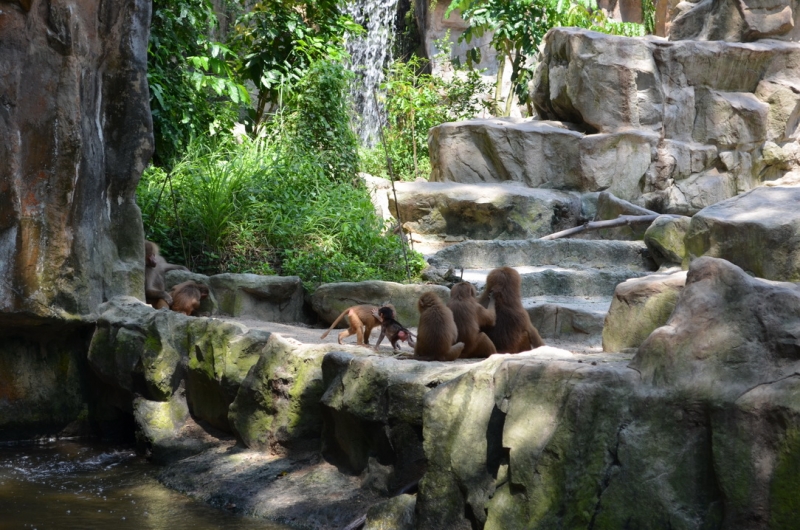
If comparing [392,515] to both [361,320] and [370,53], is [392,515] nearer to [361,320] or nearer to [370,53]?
[361,320]

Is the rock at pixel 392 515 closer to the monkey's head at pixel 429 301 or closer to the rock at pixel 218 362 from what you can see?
the monkey's head at pixel 429 301

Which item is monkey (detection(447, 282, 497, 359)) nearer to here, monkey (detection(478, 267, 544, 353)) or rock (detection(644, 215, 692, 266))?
monkey (detection(478, 267, 544, 353))

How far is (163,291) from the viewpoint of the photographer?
879 cm

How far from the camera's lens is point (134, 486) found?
6227 millimetres

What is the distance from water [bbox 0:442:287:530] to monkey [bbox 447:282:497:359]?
1869mm

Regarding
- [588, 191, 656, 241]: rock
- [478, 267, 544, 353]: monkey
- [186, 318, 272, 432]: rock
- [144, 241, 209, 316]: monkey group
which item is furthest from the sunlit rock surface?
[186, 318, 272, 432]: rock

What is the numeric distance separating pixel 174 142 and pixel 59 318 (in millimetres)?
5066

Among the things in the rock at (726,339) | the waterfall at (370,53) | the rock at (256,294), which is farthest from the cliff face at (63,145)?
the waterfall at (370,53)

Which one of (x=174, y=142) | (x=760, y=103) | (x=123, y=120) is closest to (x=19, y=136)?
(x=123, y=120)

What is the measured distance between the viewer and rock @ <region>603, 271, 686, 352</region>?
5441 millimetres

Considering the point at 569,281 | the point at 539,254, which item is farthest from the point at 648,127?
the point at 569,281

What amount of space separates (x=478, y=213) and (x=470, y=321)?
23.4 ft

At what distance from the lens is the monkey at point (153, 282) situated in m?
8.66

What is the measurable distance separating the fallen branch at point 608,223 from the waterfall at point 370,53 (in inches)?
358
